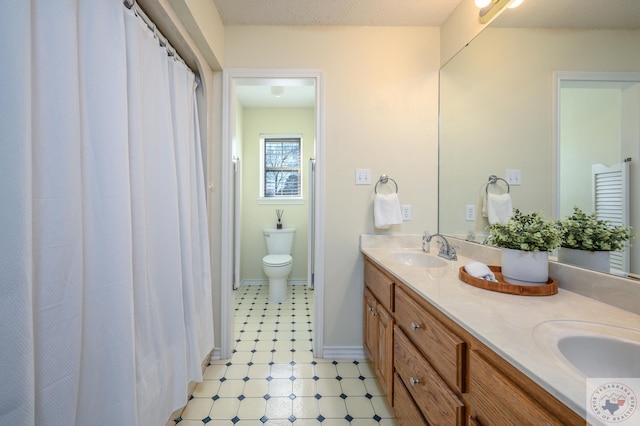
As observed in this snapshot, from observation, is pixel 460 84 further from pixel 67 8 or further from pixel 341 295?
pixel 67 8

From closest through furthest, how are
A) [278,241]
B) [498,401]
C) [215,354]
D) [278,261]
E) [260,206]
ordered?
1. [498,401]
2. [215,354]
3. [278,261]
4. [278,241]
5. [260,206]

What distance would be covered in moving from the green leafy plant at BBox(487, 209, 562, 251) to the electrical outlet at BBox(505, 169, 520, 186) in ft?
0.85

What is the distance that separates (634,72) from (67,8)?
67.4 inches

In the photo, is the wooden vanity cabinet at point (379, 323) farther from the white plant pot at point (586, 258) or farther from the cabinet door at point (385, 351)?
the white plant pot at point (586, 258)

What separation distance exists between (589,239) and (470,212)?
639 millimetres

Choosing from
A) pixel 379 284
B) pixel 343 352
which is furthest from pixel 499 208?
pixel 343 352

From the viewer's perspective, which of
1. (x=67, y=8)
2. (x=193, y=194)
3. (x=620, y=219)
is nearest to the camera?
(x=67, y=8)

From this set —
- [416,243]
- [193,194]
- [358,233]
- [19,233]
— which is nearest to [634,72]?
[416,243]

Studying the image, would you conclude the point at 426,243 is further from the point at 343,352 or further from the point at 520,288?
the point at 343,352

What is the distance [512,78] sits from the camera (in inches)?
46.6

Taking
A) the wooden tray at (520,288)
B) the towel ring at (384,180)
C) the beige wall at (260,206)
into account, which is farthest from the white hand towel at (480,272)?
the beige wall at (260,206)

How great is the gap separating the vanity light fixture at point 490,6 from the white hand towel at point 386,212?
44.5 inches

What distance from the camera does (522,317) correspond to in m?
0.67

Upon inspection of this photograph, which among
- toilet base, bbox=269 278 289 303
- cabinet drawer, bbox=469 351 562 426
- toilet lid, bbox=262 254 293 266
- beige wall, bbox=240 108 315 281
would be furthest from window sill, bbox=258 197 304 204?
cabinet drawer, bbox=469 351 562 426
